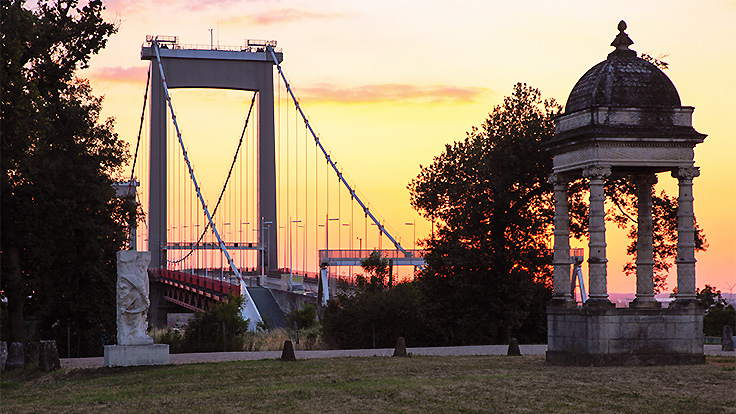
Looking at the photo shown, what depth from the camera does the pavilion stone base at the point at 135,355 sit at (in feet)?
81.4

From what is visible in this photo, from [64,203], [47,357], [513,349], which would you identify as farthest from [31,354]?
[513,349]

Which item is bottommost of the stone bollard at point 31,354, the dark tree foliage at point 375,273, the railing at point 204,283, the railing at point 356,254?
the stone bollard at point 31,354

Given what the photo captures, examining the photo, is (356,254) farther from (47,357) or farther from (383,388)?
(383,388)

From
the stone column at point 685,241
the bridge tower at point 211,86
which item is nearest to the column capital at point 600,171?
the stone column at point 685,241

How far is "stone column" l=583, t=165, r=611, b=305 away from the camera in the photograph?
863 inches

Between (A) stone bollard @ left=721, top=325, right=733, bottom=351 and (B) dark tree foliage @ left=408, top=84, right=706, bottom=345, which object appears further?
(B) dark tree foliage @ left=408, top=84, right=706, bottom=345

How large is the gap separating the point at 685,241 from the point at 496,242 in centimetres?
1628

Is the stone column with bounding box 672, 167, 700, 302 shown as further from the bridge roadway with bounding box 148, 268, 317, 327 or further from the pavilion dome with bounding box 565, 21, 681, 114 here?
the bridge roadway with bounding box 148, 268, 317, 327

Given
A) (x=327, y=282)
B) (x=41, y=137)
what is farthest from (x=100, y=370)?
(x=327, y=282)

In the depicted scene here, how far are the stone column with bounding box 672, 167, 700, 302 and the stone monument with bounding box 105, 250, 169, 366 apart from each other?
13218 millimetres

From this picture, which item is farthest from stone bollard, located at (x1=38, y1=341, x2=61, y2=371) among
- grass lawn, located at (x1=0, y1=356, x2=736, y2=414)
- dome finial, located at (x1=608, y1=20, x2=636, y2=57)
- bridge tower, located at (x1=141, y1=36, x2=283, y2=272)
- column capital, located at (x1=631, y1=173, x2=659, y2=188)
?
bridge tower, located at (x1=141, y1=36, x2=283, y2=272)

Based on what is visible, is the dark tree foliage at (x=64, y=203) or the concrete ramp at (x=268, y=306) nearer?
the dark tree foliage at (x=64, y=203)

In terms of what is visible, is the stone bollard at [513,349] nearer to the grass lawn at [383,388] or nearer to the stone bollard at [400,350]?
the grass lawn at [383,388]

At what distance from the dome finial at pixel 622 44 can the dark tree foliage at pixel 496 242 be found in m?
14.4
